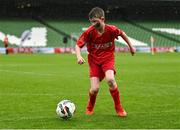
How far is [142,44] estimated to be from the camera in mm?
61906

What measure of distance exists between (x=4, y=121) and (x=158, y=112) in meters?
3.45

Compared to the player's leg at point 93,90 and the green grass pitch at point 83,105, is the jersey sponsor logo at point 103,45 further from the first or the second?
the green grass pitch at point 83,105

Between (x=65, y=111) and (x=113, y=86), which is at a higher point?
(x=113, y=86)

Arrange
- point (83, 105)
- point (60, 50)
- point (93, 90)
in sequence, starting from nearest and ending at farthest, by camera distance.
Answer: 1. point (93, 90)
2. point (83, 105)
3. point (60, 50)

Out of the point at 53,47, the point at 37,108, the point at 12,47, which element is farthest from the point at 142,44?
the point at 37,108

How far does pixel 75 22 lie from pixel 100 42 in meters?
54.1

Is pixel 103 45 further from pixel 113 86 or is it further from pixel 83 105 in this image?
pixel 83 105

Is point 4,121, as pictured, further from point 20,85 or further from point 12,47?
point 12,47

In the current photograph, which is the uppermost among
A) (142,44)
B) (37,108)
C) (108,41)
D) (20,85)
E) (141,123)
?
(108,41)

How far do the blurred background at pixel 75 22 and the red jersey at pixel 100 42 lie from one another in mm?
47167

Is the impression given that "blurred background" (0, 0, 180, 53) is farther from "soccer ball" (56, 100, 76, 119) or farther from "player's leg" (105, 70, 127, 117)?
"soccer ball" (56, 100, 76, 119)

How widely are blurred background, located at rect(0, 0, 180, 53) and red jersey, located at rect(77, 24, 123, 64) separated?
47167 millimetres

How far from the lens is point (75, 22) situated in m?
64.8

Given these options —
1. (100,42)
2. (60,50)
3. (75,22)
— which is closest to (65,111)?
(100,42)
